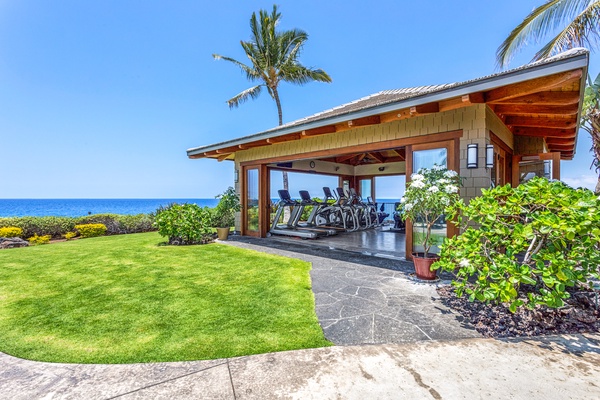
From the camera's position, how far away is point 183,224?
7648 mm

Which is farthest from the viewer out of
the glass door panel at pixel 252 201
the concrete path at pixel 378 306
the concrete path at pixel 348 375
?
the glass door panel at pixel 252 201

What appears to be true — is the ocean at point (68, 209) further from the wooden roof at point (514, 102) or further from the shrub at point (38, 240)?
the wooden roof at point (514, 102)

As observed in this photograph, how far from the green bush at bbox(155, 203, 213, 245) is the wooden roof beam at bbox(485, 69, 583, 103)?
279 inches

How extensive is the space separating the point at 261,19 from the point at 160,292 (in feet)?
43.4

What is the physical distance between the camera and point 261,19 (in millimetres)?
13062

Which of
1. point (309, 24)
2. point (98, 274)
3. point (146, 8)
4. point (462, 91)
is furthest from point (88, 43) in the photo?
point (462, 91)

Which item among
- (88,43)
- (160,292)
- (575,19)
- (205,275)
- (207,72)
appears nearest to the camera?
(160,292)

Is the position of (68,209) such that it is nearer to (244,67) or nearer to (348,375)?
(244,67)

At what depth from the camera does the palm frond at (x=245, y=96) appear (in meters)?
14.5

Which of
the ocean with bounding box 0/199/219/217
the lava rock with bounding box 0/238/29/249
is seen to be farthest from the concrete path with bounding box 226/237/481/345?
the ocean with bounding box 0/199/219/217

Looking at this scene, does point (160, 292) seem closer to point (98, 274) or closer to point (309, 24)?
point (98, 274)

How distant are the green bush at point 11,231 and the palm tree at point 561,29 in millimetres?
15666

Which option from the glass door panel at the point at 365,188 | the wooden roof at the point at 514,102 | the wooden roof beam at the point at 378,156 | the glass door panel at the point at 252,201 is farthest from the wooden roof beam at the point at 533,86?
the glass door panel at the point at 365,188

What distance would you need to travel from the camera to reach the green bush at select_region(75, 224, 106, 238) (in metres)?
9.96
